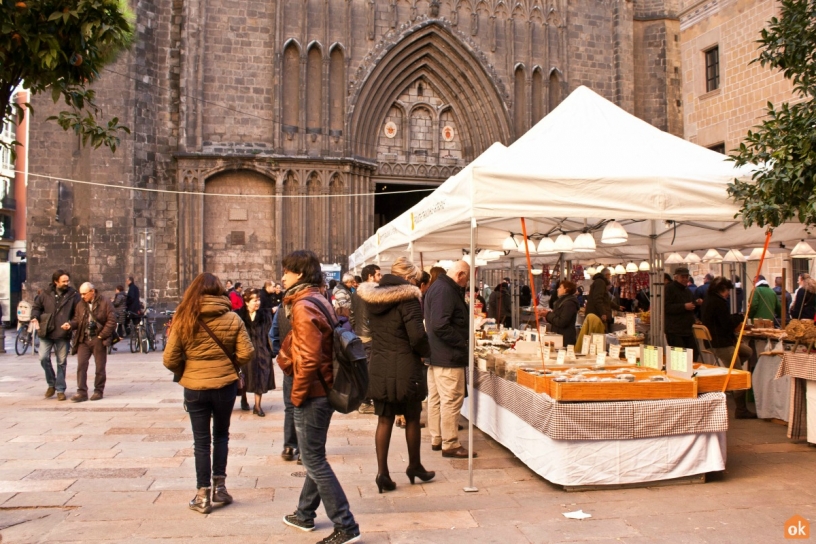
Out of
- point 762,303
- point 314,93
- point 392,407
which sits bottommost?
point 392,407

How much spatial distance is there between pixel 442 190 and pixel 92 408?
5.59 m

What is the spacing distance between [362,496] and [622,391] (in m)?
2.08

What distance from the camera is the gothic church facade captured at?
2167cm

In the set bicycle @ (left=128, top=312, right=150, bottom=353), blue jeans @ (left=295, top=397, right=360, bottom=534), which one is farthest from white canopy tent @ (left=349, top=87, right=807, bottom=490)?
bicycle @ (left=128, top=312, right=150, bottom=353)

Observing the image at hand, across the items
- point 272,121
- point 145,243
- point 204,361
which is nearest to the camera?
point 204,361

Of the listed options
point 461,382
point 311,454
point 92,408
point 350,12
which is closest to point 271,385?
point 92,408

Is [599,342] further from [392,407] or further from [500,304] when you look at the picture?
[500,304]

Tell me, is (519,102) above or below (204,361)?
above

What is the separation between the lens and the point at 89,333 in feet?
33.9

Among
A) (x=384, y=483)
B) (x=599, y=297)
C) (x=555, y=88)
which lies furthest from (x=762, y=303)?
(x=555, y=88)

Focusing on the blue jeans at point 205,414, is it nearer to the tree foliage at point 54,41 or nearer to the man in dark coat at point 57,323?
the tree foliage at point 54,41

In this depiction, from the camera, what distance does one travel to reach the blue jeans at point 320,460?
4.39 m

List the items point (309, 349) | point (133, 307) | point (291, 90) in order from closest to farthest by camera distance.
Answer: point (309, 349)
point (133, 307)
point (291, 90)

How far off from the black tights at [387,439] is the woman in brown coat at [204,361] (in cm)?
112
